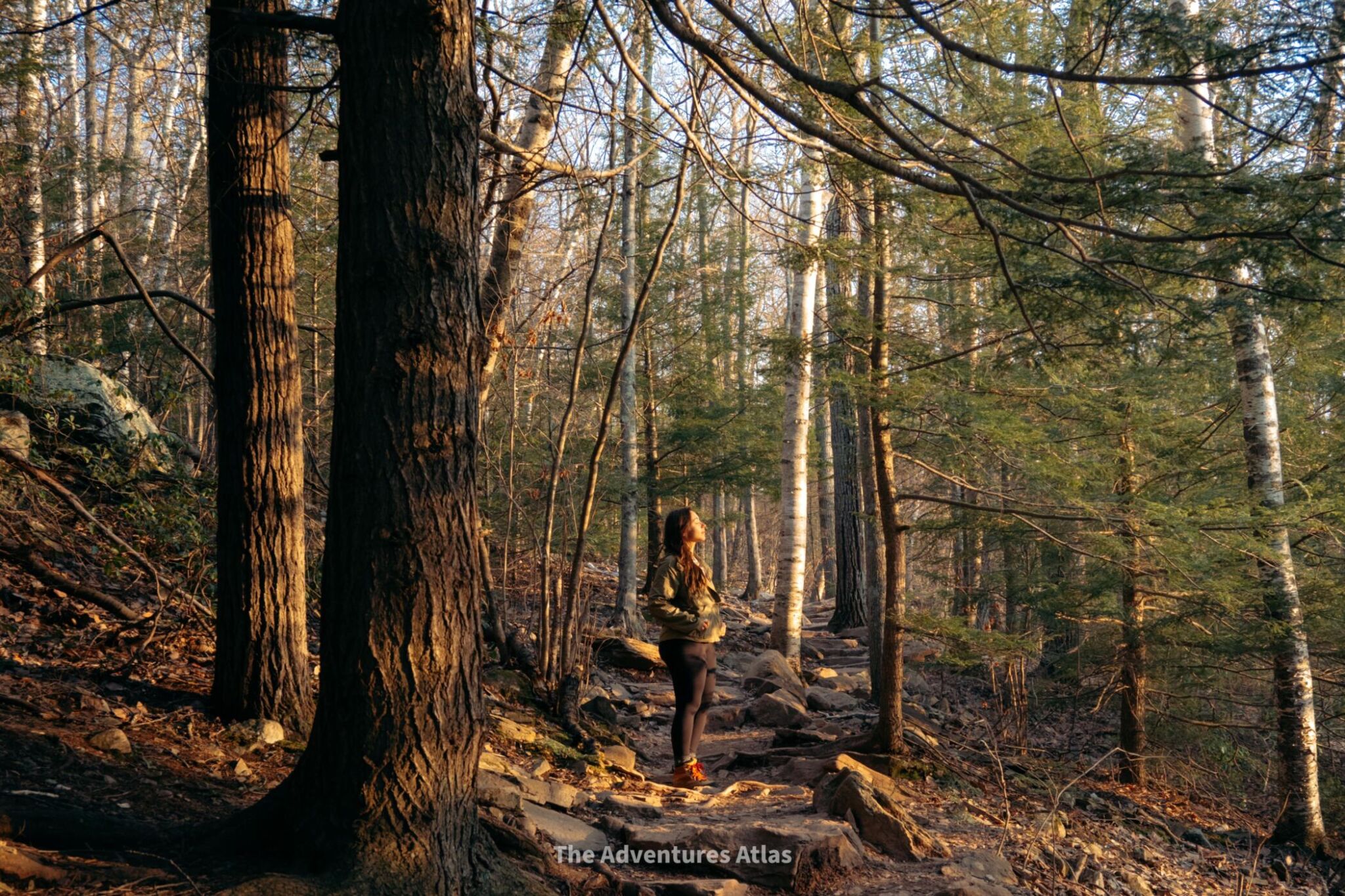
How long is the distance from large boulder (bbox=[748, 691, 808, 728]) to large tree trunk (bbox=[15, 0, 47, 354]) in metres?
7.10

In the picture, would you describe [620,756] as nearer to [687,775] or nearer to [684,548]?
[687,775]

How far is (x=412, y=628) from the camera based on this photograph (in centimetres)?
321

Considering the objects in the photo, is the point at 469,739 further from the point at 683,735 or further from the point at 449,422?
the point at 683,735

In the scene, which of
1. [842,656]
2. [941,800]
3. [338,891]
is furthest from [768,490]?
[338,891]

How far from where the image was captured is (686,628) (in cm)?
623

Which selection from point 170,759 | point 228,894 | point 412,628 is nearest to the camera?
point 228,894

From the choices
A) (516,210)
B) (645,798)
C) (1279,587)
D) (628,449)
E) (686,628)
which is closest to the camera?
(645,798)

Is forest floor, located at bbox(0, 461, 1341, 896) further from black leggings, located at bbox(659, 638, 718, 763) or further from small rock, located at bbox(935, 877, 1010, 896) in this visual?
black leggings, located at bbox(659, 638, 718, 763)

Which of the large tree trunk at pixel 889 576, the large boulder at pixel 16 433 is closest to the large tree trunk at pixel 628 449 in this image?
the large tree trunk at pixel 889 576

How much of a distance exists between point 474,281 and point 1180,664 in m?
9.18

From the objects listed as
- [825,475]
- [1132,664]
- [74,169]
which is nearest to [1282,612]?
[1132,664]

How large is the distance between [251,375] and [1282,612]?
30.0 feet

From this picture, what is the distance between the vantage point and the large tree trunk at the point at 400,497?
319cm

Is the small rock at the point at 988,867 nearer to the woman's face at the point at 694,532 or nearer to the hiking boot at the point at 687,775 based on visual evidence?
the hiking boot at the point at 687,775
